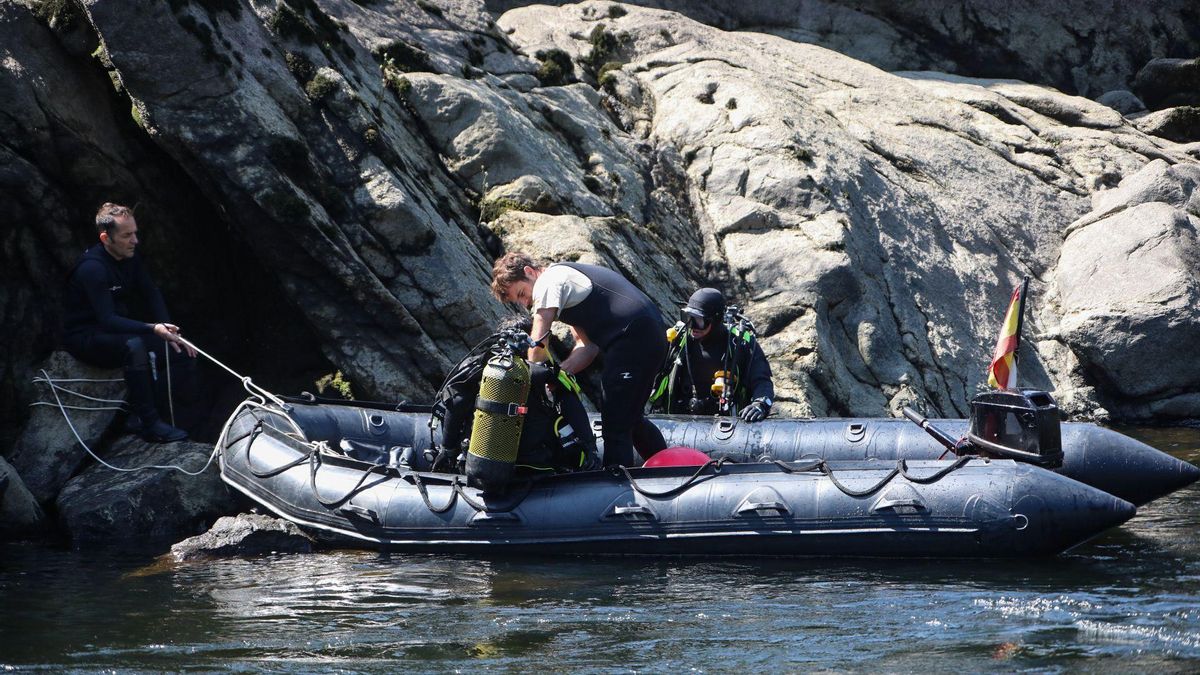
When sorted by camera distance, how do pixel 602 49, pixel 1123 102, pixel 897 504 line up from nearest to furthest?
pixel 897 504 < pixel 602 49 < pixel 1123 102

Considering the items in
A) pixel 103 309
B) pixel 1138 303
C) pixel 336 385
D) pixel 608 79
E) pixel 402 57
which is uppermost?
pixel 608 79

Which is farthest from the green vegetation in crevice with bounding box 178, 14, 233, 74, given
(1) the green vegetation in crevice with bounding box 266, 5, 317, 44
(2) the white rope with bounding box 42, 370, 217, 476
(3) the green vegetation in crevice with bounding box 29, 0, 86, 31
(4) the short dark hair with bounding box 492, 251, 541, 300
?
(4) the short dark hair with bounding box 492, 251, 541, 300

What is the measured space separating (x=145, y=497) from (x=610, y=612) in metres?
4.22

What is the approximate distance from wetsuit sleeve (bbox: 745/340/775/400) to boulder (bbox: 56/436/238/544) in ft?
13.4

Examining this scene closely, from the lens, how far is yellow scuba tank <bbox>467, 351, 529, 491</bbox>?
7676 millimetres

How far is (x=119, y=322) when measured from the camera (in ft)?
30.8

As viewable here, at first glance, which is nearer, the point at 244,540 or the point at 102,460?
the point at 244,540

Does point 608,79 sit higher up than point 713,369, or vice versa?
point 608,79

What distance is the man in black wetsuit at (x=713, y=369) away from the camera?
9.49 m

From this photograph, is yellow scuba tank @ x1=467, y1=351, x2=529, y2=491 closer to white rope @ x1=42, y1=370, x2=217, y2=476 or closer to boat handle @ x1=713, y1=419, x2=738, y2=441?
boat handle @ x1=713, y1=419, x2=738, y2=441

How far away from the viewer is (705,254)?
14500 millimetres

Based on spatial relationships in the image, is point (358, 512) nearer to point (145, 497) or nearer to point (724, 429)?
point (145, 497)

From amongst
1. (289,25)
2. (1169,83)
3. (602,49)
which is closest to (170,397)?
(289,25)

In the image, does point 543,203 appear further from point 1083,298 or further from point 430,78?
point 1083,298
